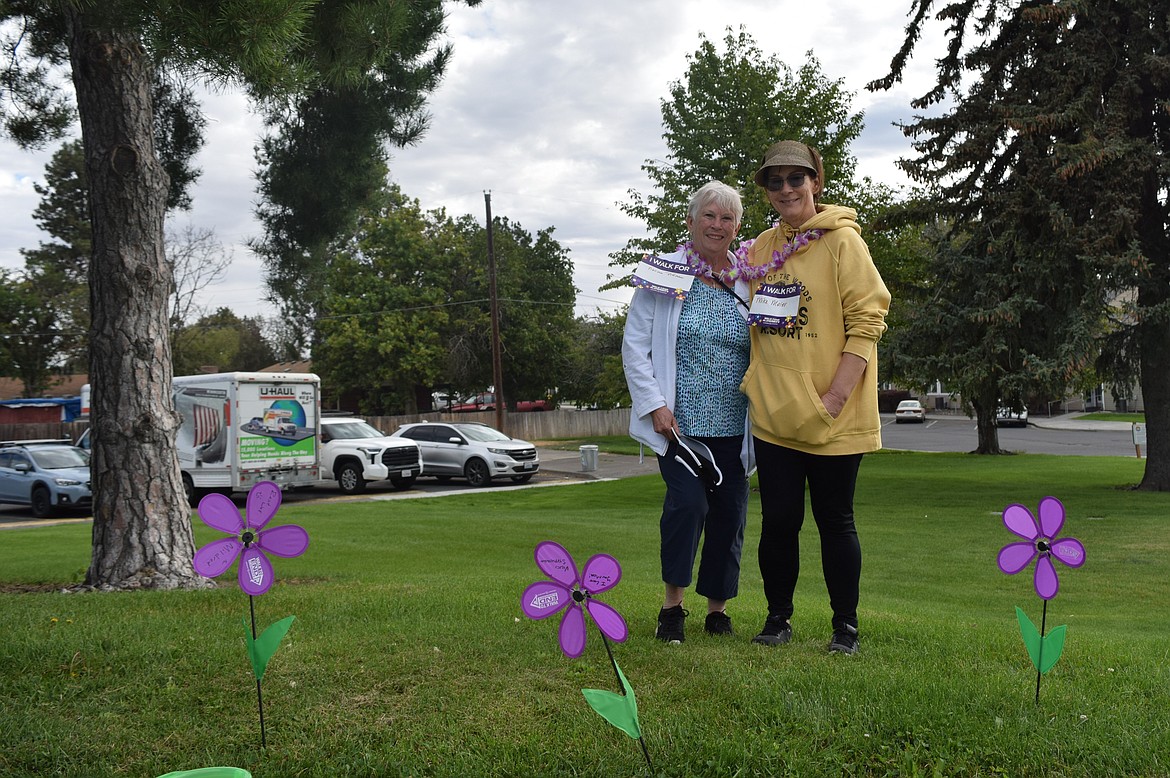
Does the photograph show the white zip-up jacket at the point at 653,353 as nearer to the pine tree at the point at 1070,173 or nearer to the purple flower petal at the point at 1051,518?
the purple flower petal at the point at 1051,518

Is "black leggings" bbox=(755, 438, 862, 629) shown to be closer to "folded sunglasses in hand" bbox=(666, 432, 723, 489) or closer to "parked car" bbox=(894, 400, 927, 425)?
"folded sunglasses in hand" bbox=(666, 432, 723, 489)

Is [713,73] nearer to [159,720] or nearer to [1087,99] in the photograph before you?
[1087,99]

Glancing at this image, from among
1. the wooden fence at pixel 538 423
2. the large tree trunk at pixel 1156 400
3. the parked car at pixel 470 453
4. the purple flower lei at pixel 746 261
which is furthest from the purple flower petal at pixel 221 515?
the wooden fence at pixel 538 423

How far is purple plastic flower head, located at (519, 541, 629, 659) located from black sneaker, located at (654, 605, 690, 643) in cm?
155

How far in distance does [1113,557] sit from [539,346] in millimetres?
39810

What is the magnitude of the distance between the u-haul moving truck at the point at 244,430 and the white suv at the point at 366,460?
1.54 metres

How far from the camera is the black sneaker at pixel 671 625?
4168mm

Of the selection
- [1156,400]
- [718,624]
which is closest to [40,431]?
[1156,400]

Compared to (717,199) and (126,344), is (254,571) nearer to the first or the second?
(717,199)

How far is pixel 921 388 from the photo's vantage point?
17109 millimetres

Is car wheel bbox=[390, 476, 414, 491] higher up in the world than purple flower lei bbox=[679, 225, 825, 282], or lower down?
lower down

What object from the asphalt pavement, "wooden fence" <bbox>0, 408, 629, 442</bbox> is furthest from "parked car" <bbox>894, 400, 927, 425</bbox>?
the asphalt pavement

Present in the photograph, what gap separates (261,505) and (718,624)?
2.23m

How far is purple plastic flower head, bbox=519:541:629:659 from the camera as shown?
2.66 meters
